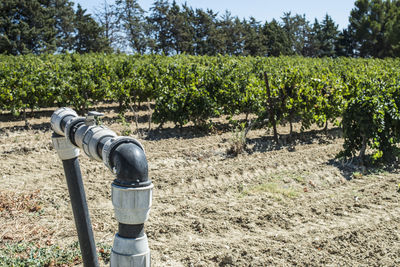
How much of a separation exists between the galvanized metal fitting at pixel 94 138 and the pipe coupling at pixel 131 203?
12.9 inches

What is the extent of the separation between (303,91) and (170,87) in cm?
359

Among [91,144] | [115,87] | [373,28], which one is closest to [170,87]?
[115,87]

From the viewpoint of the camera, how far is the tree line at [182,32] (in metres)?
38.7

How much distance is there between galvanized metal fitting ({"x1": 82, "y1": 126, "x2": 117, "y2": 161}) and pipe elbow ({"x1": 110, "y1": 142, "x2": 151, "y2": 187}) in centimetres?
20

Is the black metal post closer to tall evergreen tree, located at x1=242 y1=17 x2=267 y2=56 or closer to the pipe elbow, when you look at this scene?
the pipe elbow

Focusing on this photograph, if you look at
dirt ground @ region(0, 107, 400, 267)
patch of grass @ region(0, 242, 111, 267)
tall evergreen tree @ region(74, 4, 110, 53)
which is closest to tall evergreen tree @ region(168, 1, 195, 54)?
tall evergreen tree @ region(74, 4, 110, 53)

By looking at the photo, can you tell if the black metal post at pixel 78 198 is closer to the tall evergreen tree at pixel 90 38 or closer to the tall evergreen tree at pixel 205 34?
the tall evergreen tree at pixel 90 38

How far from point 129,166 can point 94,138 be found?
Answer: 0.35 metres

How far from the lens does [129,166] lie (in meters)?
1.51

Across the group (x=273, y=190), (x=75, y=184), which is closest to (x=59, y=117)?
(x=75, y=184)

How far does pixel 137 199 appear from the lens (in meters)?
1.47

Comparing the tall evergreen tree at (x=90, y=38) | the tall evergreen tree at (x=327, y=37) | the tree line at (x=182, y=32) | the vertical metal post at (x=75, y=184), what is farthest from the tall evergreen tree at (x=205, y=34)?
the vertical metal post at (x=75, y=184)

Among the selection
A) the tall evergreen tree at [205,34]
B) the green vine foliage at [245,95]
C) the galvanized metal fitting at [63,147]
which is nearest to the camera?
the galvanized metal fitting at [63,147]

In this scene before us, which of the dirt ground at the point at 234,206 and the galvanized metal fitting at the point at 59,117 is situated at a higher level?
the galvanized metal fitting at the point at 59,117
